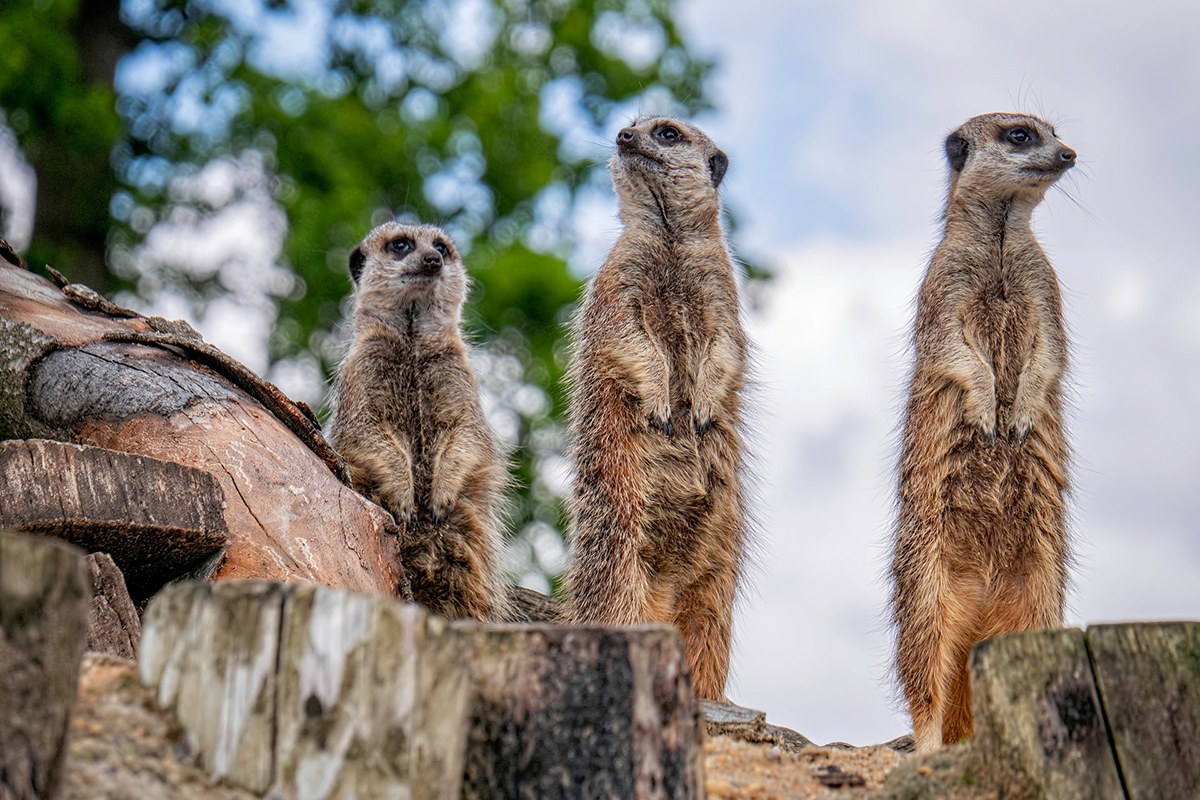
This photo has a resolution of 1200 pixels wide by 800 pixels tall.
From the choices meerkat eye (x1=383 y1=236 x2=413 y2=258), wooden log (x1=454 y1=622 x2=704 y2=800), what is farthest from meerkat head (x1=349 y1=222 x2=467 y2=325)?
wooden log (x1=454 y1=622 x2=704 y2=800)

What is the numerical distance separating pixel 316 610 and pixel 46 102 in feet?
30.9

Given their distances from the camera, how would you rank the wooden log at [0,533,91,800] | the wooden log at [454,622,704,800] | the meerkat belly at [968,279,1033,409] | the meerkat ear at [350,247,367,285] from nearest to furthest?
the wooden log at [0,533,91,800]
the wooden log at [454,622,704,800]
the meerkat belly at [968,279,1033,409]
the meerkat ear at [350,247,367,285]

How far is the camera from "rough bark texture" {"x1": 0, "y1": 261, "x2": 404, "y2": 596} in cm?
379

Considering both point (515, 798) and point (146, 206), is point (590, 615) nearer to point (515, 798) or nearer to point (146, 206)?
point (515, 798)

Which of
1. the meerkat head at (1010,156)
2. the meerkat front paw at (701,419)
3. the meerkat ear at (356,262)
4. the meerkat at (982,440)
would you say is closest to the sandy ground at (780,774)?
the meerkat at (982,440)

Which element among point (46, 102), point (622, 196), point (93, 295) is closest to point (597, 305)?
point (622, 196)

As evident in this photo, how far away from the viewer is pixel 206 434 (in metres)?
3.94

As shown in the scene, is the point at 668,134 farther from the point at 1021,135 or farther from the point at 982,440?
the point at 982,440

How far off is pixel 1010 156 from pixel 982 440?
4.04ft

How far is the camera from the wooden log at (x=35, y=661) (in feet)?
5.10

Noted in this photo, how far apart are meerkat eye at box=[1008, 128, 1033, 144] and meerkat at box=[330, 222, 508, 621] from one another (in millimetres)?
2601

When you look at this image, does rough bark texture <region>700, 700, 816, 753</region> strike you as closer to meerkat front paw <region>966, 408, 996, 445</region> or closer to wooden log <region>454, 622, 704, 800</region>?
wooden log <region>454, 622, 704, 800</region>

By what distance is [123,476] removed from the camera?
3133mm

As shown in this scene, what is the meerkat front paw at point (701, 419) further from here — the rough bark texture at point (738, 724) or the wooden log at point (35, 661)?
the wooden log at point (35, 661)
